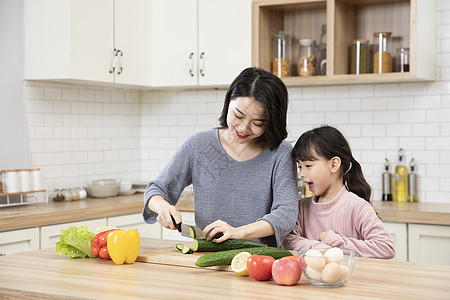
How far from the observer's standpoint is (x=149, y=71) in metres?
4.86

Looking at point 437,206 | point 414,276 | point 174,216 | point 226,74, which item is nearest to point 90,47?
point 226,74

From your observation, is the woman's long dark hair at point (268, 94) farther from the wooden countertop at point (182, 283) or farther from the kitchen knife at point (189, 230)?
the wooden countertop at point (182, 283)

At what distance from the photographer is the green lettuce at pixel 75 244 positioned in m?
2.40

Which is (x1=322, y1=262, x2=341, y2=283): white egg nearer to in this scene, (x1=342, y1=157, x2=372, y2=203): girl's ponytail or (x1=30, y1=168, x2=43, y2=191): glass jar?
(x1=342, y1=157, x2=372, y2=203): girl's ponytail

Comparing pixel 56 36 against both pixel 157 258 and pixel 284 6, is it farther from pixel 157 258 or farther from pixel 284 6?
pixel 157 258

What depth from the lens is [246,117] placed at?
8.14 ft

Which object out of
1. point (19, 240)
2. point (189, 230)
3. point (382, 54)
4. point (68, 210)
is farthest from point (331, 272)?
point (382, 54)

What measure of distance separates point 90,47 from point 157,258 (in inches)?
91.3

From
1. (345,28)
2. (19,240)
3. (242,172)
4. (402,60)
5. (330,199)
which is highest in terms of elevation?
(345,28)

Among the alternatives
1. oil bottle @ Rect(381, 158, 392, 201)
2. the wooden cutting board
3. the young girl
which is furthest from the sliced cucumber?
oil bottle @ Rect(381, 158, 392, 201)

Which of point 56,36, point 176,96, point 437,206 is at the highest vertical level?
point 56,36

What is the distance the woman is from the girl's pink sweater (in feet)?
0.50

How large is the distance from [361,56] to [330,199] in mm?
1845

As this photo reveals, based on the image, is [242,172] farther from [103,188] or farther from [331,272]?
[103,188]
